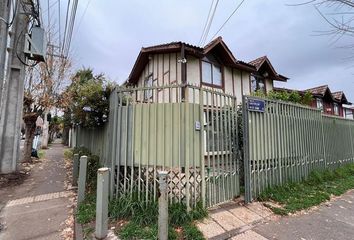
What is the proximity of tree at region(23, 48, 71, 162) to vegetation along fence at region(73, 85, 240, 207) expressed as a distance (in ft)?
27.5

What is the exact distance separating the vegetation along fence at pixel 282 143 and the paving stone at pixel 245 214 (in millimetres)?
464

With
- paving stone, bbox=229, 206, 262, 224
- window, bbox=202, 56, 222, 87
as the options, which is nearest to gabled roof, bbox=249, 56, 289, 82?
window, bbox=202, 56, 222, 87

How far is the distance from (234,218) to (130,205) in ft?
6.93

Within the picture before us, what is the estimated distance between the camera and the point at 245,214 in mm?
5184

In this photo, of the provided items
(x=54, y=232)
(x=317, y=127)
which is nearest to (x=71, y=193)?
(x=54, y=232)

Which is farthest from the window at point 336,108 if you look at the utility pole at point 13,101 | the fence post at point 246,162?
the utility pole at point 13,101

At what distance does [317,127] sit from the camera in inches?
343

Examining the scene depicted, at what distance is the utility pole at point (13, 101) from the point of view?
838 centimetres

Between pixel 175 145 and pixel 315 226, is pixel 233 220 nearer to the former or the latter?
pixel 315 226

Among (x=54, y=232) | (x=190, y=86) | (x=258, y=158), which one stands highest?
(x=190, y=86)

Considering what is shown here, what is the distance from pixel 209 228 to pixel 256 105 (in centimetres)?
331

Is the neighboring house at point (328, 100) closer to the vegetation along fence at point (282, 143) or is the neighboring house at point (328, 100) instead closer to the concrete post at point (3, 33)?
the vegetation along fence at point (282, 143)

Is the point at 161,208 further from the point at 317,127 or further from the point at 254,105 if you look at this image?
the point at 317,127

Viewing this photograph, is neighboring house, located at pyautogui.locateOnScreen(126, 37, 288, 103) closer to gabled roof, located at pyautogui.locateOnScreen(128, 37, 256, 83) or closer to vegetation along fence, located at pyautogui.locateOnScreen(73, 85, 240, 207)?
gabled roof, located at pyautogui.locateOnScreen(128, 37, 256, 83)
